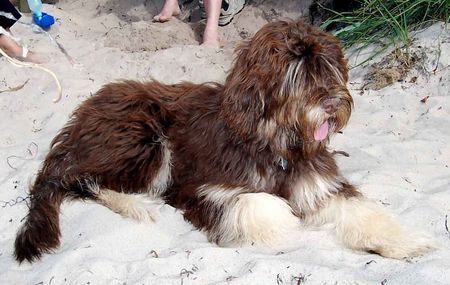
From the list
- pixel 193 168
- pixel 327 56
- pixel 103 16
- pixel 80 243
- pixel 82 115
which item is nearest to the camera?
pixel 327 56

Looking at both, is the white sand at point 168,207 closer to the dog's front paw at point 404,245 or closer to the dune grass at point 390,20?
the dog's front paw at point 404,245

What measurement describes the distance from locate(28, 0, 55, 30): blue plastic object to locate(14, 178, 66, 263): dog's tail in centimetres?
322

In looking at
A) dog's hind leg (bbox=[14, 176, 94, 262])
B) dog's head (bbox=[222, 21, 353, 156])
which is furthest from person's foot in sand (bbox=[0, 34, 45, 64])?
dog's head (bbox=[222, 21, 353, 156])

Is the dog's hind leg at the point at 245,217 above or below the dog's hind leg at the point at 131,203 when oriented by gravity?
above

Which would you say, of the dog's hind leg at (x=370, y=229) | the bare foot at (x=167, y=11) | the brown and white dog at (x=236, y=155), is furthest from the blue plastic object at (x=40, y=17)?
the dog's hind leg at (x=370, y=229)

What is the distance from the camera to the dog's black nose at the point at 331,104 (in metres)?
3.38

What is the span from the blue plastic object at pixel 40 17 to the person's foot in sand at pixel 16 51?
0.60 m

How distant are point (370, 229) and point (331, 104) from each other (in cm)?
75

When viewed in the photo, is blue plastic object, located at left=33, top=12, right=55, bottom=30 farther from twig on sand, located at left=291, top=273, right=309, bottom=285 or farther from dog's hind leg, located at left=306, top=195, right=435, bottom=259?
twig on sand, located at left=291, top=273, right=309, bottom=285

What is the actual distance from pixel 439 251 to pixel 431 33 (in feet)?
9.77

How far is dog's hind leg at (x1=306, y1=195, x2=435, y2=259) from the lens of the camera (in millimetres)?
3491

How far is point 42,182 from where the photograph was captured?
4184 millimetres

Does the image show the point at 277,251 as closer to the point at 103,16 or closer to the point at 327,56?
the point at 327,56

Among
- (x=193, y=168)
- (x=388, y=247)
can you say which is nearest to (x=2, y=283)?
(x=193, y=168)
